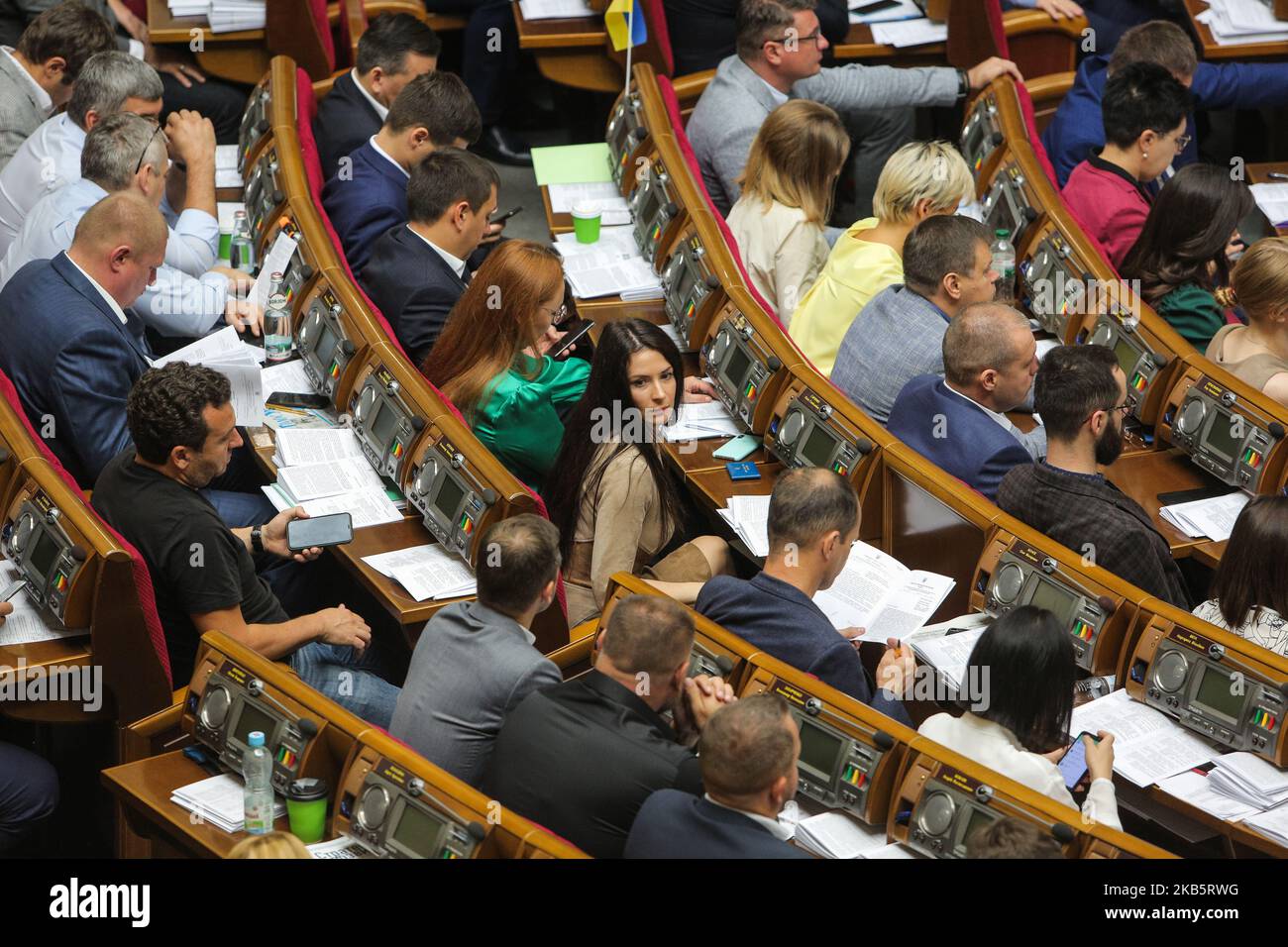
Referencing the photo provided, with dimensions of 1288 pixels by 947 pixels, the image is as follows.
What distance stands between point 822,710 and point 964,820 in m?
0.36

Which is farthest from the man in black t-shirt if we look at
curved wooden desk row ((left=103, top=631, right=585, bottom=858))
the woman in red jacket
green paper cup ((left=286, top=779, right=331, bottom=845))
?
the woman in red jacket

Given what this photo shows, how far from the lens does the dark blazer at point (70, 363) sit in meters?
4.25

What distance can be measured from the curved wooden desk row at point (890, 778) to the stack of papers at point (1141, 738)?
0.52 metres

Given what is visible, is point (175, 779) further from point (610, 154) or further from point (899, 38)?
point (899, 38)

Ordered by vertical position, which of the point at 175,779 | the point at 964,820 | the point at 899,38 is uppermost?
the point at 899,38

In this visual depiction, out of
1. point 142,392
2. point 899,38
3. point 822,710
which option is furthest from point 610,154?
point 822,710

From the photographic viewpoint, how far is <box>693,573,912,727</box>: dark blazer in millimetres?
3418

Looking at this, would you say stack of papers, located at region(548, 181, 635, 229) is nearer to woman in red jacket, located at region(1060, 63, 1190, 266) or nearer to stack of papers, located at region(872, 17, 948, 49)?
stack of papers, located at region(872, 17, 948, 49)

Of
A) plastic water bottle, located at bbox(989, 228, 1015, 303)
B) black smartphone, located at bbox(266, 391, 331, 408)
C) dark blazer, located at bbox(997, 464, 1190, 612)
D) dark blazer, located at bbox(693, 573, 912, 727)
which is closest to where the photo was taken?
dark blazer, located at bbox(693, 573, 912, 727)

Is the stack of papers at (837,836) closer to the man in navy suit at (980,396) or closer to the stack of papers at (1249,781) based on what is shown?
the stack of papers at (1249,781)

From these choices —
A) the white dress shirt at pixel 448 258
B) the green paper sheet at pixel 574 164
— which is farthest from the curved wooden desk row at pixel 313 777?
the green paper sheet at pixel 574 164

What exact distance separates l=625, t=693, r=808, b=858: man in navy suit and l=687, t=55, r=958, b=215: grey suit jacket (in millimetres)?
3258

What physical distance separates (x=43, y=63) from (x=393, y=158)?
1379 mm

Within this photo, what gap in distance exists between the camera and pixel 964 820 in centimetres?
298
